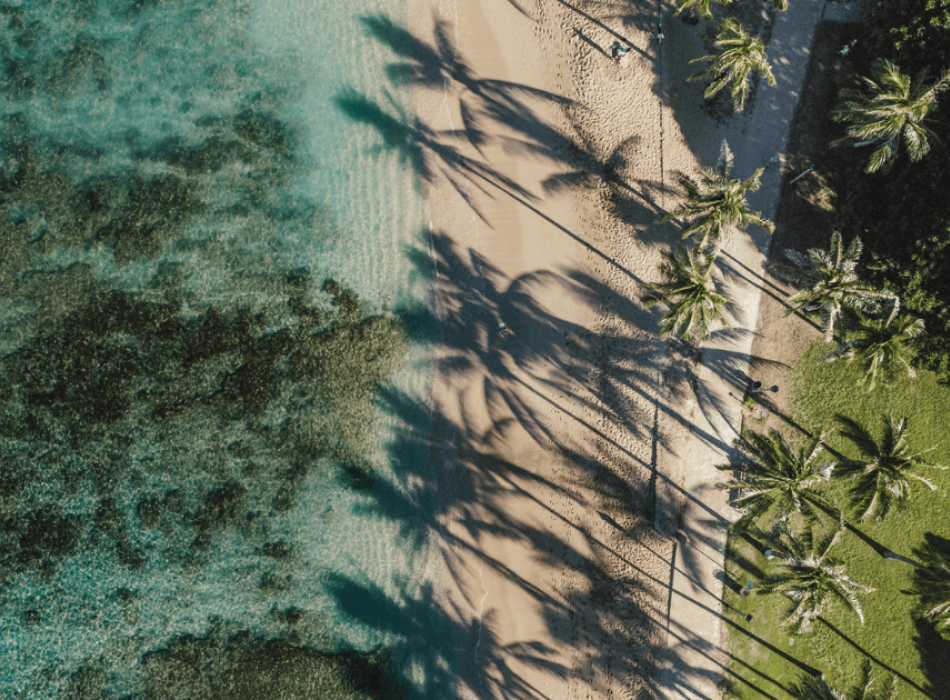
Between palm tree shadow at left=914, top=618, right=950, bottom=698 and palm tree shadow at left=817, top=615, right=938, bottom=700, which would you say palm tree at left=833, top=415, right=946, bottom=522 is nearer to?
palm tree shadow at left=817, top=615, right=938, bottom=700

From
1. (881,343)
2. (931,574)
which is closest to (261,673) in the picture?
(881,343)

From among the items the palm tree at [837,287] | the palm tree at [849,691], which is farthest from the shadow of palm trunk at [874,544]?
the palm tree at [837,287]

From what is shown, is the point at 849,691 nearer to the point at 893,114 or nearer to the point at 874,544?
the point at 874,544

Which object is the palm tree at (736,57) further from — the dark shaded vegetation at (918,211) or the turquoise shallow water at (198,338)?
the turquoise shallow water at (198,338)

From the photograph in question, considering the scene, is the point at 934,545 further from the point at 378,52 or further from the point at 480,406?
the point at 378,52

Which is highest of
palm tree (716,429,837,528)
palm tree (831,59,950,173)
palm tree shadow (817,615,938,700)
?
palm tree (831,59,950,173)

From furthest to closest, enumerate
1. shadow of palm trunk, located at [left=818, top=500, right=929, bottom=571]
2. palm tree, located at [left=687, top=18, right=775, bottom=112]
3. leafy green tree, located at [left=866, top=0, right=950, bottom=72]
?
shadow of palm trunk, located at [left=818, top=500, right=929, bottom=571]
palm tree, located at [left=687, top=18, right=775, bottom=112]
leafy green tree, located at [left=866, top=0, right=950, bottom=72]

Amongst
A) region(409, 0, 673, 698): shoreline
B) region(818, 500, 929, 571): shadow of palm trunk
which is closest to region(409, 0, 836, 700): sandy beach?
region(409, 0, 673, 698): shoreline
